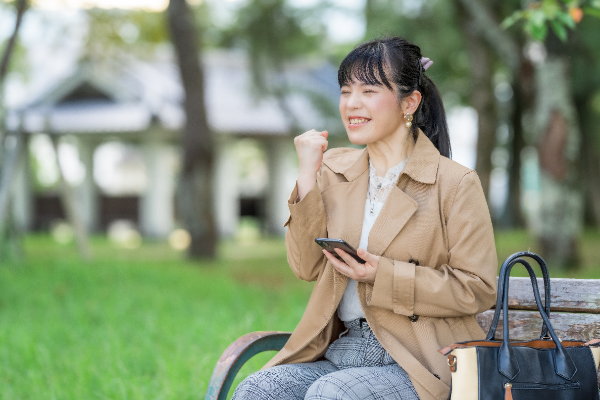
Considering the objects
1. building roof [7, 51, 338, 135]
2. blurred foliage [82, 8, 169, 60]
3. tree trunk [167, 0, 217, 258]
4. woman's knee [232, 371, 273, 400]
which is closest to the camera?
woman's knee [232, 371, 273, 400]

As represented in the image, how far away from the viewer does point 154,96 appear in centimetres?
1680

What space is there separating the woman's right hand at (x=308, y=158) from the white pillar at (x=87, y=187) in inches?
650

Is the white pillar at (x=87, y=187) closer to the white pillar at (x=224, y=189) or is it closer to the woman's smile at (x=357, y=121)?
the white pillar at (x=224, y=189)

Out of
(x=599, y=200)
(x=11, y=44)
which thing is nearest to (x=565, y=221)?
(x=11, y=44)

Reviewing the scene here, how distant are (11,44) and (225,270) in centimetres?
387

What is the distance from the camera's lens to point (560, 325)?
246 centimetres

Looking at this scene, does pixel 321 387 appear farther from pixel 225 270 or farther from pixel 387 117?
pixel 225 270

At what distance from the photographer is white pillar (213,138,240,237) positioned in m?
17.8

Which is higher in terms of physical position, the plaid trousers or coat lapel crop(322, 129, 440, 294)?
coat lapel crop(322, 129, 440, 294)

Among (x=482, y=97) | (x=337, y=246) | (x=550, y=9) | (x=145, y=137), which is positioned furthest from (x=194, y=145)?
Result: (x=337, y=246)

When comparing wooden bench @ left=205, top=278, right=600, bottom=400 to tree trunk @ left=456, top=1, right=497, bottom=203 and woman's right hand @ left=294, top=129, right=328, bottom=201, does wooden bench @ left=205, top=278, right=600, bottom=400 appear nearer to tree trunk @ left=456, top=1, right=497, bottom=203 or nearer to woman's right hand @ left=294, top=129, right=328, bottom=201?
woman's right hand @ left=294, top=129, right=328, bottom=201

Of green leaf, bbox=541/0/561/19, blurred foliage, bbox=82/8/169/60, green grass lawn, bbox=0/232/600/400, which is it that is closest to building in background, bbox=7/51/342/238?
blurred foliage, bbox=82/8/169/60

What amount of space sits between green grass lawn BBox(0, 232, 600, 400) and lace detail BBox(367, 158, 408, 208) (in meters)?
1.65

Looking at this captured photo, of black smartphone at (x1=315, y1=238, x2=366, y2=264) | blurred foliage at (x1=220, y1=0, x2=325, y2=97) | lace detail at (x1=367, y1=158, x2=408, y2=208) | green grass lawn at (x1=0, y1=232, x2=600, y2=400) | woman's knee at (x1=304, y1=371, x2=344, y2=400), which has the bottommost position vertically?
green grass lawn at (x1=0, y1=232, x2=600, y2=400)
